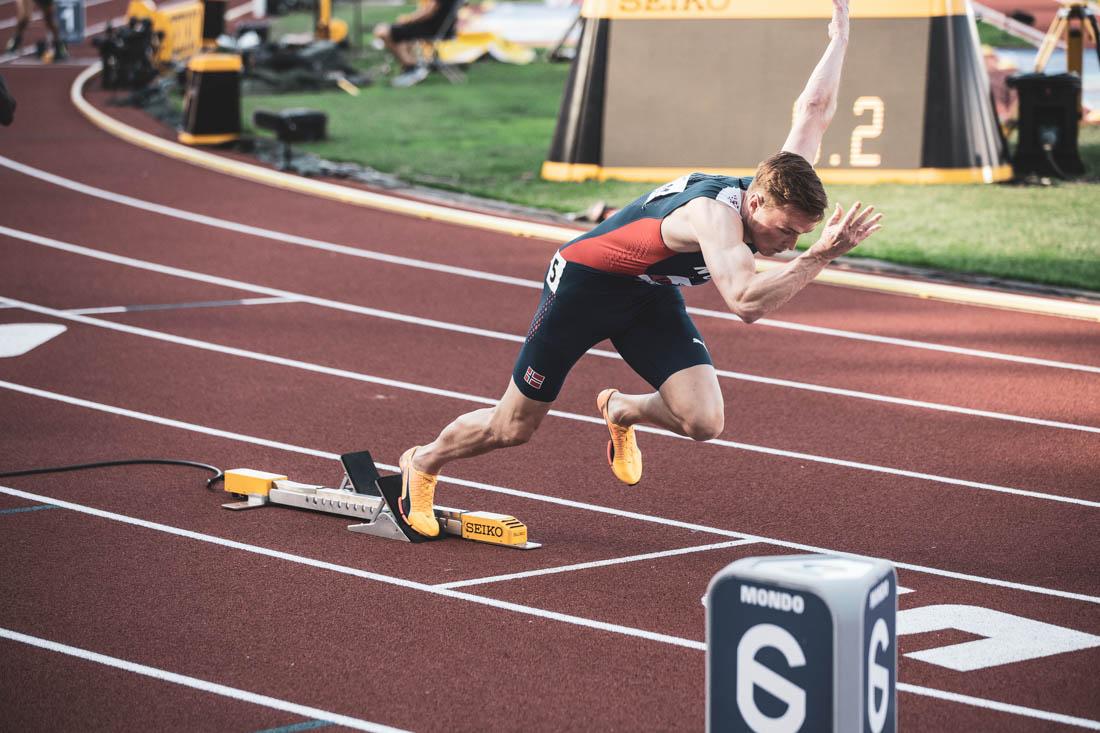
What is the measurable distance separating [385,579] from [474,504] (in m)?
1.06

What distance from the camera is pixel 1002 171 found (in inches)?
585

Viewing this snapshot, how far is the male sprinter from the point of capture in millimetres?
5137

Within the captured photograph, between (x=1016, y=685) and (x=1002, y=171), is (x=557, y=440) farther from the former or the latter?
(x=1002, y=171)

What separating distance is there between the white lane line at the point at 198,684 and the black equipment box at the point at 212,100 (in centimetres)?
1282

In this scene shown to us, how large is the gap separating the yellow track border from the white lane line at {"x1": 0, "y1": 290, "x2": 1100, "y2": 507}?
3.76 metres

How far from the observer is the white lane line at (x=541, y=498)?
584cm

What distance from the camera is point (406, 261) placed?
40.0 ft

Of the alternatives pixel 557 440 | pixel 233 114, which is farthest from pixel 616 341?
pixel 233 114

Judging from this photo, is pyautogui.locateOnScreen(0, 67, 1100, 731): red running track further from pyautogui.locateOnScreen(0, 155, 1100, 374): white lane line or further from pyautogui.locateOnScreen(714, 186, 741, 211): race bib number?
pyautogui.locateOnScreen(714, 186, 741, 211): race bib number

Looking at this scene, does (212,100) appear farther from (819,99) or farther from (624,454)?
(819,99)

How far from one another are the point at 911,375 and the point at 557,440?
2551 mm

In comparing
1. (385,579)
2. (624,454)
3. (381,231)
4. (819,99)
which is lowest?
(385,579)

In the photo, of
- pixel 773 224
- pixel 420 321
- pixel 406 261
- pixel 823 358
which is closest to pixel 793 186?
pixel 773 224

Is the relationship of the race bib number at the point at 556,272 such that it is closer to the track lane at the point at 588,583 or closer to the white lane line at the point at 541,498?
the track lane at the point at 588,583
